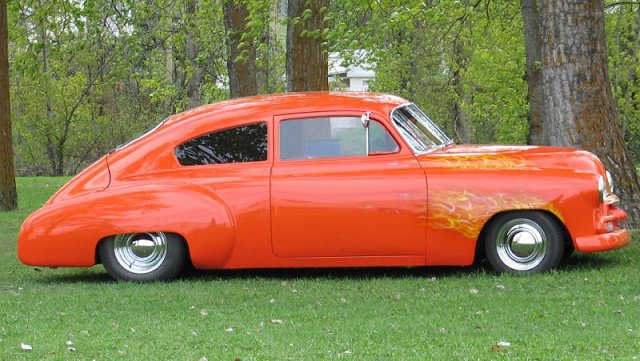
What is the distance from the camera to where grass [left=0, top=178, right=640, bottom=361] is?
6332mm

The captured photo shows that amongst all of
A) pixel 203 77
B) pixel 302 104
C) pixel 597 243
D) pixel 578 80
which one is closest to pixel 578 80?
pixel 578 80

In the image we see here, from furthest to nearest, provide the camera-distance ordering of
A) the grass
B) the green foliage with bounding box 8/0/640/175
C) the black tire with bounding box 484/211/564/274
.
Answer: the green foliage with bounding box 8/0/640/175 → the black tire with bounding box 484/211/564/274 → the grass

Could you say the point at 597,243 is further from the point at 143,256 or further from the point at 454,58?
the point at 454,58

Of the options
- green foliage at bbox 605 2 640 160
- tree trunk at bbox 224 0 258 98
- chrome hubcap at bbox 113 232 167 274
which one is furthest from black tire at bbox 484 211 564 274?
green foliage at bbox 605 2 640 160

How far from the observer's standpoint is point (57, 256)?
9375 millimetres

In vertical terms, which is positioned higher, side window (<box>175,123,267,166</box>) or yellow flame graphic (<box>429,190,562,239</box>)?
side window (<box>175,123,267,166</box>)

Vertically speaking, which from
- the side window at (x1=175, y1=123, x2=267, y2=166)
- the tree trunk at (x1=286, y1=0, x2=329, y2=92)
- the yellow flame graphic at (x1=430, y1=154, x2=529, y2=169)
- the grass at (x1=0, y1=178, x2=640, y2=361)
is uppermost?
the tree trunk at (x1=286, y1=0, x2=329, y2=92)

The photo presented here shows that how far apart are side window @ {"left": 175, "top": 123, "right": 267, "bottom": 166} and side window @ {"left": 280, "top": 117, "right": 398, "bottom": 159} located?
0.21 m

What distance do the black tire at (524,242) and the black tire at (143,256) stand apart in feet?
8.57

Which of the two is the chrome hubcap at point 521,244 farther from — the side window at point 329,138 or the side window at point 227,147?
the side window at point 227,147

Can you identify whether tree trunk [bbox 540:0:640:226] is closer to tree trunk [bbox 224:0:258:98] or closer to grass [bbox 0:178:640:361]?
grass [bbox 0:178:640:361]

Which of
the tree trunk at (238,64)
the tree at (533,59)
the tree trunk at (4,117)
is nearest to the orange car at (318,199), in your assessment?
the tree at (533,59)

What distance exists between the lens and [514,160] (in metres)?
9.08

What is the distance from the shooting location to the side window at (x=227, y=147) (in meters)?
9.40
